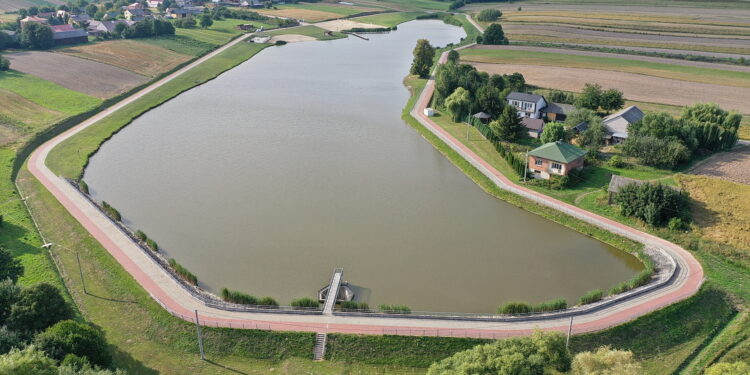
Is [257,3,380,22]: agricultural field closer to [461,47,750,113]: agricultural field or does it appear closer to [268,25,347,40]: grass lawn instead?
[268,25,347,40]: grass lawn

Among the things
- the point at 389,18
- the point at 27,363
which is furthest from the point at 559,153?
the point at 389,18

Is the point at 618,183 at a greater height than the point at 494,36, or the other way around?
the point at 494,36

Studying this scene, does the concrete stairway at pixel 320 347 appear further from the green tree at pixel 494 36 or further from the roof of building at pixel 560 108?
the green tree at pixel 494 36

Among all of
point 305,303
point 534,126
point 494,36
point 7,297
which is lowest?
point 305,303

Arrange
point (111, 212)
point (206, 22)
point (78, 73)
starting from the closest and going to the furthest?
point (111, 212) → point (78, 73) → point (206, 22)

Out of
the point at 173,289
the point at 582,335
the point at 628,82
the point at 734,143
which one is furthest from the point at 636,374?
the point at 628,82

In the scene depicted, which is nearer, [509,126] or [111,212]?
[111,212]

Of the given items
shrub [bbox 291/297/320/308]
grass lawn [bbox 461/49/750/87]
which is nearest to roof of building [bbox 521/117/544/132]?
shrub [bbox 291/297/320/308]

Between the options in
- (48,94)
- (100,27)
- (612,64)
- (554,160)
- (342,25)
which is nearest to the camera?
(554,160)

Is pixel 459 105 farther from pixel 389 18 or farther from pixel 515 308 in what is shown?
pixel 389 18
